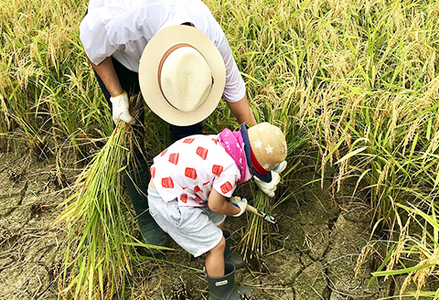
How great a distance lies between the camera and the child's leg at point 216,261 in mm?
1925

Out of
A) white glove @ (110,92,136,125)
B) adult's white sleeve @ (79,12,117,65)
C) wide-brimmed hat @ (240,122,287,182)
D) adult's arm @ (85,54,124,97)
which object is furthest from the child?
adult's white sleeve @ (79,12,117,65)

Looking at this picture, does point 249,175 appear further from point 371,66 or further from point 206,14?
point 371,66

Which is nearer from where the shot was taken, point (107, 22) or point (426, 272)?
point (426, 272)

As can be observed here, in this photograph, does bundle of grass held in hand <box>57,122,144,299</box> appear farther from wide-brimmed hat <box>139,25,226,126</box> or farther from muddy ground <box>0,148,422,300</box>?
wide-brimmed hat <box>139,25,226,126</box>

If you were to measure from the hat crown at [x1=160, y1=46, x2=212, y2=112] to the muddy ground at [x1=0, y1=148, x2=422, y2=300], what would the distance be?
2.55 ft

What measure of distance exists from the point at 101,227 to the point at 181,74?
0.80 meters

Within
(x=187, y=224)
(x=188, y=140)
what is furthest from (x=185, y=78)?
(x=187, y=224)

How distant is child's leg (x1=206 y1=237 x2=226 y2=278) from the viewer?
192 cm

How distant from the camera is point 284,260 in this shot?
2197 mm

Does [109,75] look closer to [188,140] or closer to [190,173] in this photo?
[188,140]

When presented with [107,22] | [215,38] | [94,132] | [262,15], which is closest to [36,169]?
[94,132]

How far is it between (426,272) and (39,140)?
7.73 ft

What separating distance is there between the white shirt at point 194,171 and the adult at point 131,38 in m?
0.12

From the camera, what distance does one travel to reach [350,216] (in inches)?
89.5
